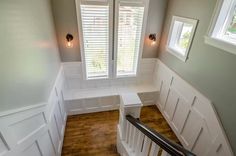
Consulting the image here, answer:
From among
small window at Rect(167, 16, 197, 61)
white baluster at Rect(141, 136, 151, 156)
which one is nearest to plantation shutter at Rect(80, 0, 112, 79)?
small window at Rect(167, 16, 197, 61)

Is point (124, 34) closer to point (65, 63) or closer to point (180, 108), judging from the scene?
point (65, 63)

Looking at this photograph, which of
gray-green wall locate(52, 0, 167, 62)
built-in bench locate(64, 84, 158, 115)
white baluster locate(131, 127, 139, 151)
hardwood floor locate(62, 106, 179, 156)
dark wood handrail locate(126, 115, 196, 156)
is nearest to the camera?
dark wood handrail locate(126, 115, 196, 156)

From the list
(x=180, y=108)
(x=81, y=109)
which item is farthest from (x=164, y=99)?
(x=81, y=109)

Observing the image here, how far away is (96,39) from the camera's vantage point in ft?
9.27

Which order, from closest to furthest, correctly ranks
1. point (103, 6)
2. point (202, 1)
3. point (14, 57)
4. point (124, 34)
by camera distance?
point (14, 57) < point (202, 1) < point (103, 6) < point (124, 34)

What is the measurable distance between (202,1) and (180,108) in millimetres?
1796

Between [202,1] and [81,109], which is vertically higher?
[202,1]

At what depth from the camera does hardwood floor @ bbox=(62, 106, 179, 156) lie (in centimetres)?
235

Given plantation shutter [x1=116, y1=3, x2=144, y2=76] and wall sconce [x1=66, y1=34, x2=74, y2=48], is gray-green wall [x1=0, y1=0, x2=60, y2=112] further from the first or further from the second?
plantation shutter [x1=116, y1=3, x2=144, y2=76]

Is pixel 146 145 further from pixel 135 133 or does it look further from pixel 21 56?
pixel 21 56

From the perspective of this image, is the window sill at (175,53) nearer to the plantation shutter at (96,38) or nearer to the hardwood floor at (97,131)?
the plantation shutter at (96,38)

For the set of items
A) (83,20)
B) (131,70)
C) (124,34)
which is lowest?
(131,70)

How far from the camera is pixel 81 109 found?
3.11 m

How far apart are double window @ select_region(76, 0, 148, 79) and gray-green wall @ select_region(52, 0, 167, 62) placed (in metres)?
0.13
